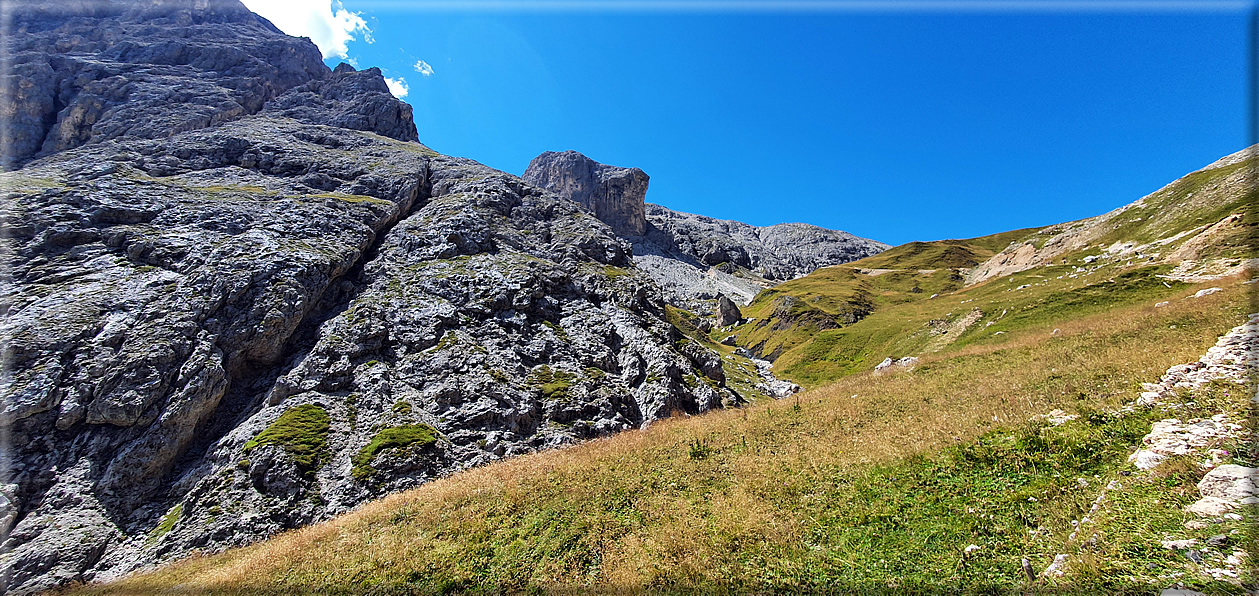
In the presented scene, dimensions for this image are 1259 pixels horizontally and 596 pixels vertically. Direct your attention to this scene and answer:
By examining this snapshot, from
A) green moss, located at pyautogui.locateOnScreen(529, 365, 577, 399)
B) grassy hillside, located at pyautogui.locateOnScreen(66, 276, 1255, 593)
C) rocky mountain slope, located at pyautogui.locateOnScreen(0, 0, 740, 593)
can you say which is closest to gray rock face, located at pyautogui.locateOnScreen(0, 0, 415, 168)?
rocky mountain slope, located at pyautogui.locateOnScreen(0, 0, 740, 593)

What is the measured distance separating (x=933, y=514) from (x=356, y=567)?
15.3m

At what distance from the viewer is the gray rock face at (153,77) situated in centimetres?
6206

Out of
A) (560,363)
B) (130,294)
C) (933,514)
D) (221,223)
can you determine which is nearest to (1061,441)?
(933,514)

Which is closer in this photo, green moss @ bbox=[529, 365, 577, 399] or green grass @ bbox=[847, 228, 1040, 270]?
green moss @ bbox=[529, 365, 577, 399]

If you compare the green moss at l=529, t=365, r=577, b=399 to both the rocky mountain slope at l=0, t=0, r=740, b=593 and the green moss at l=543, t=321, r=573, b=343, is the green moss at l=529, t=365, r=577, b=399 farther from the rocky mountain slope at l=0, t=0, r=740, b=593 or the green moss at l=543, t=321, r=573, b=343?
the green moss at l=543, t=321, r=573, b=343

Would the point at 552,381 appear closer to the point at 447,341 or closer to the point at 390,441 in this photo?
the point at 447,341

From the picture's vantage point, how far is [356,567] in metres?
12.7

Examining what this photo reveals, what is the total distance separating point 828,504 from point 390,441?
1103 inches

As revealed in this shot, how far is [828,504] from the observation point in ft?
36.3

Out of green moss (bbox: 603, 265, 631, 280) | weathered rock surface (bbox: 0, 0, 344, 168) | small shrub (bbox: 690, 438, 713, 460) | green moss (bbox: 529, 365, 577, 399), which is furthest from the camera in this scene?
weathered rock surface (bbox: 0, 0, 344, 168)

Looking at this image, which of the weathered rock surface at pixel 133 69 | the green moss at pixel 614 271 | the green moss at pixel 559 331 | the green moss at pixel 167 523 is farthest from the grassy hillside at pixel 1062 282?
the weathered rock surface at pixel 133 69

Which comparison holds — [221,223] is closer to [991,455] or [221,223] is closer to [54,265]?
[54,265]

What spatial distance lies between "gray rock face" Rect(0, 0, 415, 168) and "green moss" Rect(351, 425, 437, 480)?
6635 centimetres

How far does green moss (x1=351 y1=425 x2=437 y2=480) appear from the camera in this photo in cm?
2741
